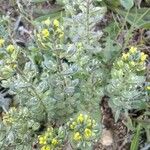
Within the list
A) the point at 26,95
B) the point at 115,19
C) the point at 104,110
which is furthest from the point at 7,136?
the point at 115,19

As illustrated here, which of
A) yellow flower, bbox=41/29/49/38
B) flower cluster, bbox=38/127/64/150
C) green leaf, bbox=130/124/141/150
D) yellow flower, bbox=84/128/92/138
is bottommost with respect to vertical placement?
green leaf, bbox=130/124/141/150

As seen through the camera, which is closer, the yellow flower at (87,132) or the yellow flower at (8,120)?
the yellow flower at (87,132)

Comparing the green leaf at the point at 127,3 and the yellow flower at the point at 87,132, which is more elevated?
the green leaf at the point at 127,3

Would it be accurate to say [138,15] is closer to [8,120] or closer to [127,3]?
[127,3]

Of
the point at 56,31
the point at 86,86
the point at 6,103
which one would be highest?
the point at 56,31

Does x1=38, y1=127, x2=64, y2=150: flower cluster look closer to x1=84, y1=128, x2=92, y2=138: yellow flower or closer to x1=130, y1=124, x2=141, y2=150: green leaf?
x1=84, y1=128, x2=92, y2=138: yellow flower

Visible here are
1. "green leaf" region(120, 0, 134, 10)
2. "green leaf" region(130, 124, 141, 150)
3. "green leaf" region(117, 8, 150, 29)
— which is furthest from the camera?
"green leaf" region(117, 8, 150, 29)

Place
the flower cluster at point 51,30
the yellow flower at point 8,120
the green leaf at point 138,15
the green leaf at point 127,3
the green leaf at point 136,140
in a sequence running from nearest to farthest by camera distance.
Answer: the flower cluster at point 51,30 → the yellow flower at point 8,120 → the green leaf at point 136,140 → the green leaf at point 127,3 → the green leaf at point 138,15

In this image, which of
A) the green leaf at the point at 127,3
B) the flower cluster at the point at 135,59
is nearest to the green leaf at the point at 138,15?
the green leaf at the point at 127,3

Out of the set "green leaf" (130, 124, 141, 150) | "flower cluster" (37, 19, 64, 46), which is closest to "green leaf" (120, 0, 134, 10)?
"green leaf" (130, 124, 141, 150)

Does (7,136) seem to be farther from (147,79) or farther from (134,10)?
(134,10)

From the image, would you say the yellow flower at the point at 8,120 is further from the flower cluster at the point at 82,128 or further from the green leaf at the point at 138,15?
the green leaf at the point at 138,15
